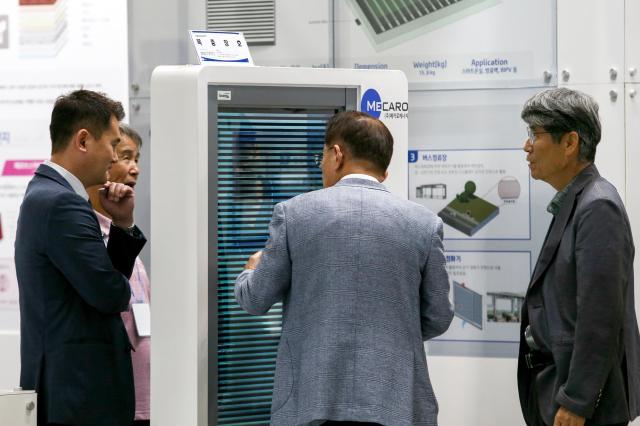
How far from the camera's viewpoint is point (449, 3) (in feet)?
13.2

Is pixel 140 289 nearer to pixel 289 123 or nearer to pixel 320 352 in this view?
pixel 289 123

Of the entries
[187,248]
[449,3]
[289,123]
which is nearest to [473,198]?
[449,3]

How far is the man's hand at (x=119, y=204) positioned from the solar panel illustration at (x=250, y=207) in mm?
309

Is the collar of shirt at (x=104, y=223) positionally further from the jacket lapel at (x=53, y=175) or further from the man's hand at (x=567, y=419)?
the man's hand at (x=567, y=419)

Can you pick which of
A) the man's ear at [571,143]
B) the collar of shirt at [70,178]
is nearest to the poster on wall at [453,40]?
the man's ear at [571,143]

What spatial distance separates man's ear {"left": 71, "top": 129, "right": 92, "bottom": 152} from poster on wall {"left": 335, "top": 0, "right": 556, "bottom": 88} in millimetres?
1566

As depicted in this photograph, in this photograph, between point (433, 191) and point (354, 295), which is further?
point (433, 191)

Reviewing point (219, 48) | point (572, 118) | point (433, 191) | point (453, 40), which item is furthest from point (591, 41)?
point (219, 48)

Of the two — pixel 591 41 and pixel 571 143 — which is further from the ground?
pixel 591 41

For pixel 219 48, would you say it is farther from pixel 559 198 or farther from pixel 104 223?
pixel 559 198

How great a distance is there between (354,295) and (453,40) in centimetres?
202

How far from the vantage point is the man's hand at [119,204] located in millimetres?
2905

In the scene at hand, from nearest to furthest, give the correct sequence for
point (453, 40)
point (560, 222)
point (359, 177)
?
point (359, 177)
point (560, 222)
point (453, 40)

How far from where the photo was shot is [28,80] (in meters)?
4.31
